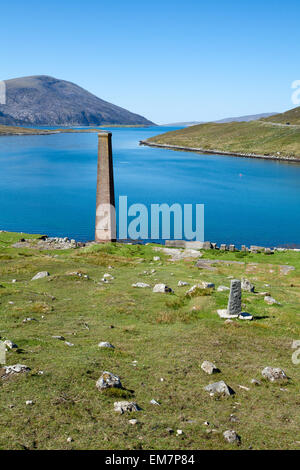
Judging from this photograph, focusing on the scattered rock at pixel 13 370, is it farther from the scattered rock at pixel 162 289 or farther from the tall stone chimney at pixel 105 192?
the tall stone chimney at pixel 105 192

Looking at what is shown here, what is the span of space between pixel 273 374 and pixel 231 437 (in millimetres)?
3919

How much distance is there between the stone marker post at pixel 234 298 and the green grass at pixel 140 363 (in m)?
0.90

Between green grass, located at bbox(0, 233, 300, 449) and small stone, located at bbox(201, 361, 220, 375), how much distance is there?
20 centimetres

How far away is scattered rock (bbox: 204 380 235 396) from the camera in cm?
1070

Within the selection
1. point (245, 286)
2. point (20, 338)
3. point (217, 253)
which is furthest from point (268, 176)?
point (20, 338)

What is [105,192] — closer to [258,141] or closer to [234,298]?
[234,298]

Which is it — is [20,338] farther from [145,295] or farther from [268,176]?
[268,176]

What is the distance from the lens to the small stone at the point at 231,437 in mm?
8438

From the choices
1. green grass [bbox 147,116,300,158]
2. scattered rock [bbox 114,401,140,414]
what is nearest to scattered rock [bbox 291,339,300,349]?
scattered rock [bbox 114,401,140,414]

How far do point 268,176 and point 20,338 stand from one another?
349ft

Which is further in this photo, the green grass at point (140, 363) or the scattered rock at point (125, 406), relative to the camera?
the scattered rock at point (125, 406)

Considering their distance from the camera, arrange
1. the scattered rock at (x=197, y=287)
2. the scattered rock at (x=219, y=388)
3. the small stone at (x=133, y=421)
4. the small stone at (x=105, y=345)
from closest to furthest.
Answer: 1. the small stone at (x=133, y=421)
2. the scattered rock at (x=219, y=388)
3. the small stone at (x=105, y=345)
4. the scattered rock at (x=197, y=287)

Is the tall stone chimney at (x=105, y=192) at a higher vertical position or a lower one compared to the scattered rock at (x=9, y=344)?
higher

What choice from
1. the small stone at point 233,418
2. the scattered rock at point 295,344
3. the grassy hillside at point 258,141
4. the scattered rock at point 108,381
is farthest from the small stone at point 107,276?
the grassy hillside at point 258,141
